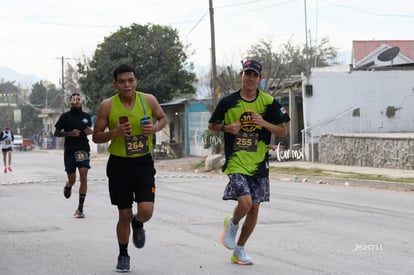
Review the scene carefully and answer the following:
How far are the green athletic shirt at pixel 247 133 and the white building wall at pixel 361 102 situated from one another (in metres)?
21.1

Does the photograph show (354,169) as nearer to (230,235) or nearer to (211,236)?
(211,236)

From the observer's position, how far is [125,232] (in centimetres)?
723

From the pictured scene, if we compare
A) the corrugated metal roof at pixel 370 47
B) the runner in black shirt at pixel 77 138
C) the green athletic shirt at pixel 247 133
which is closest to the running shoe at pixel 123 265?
the green athletic shirt at pixel 247 133

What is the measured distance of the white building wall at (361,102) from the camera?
28.6 metres

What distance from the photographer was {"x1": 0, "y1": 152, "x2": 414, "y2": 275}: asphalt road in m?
7.46

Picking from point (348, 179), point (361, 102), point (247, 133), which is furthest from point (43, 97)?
point (247, 133)

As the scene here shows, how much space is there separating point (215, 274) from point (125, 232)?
3.14 ft

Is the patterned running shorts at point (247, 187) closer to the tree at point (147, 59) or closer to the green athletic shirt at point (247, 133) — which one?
the green athletic shirt at point (247, 133)

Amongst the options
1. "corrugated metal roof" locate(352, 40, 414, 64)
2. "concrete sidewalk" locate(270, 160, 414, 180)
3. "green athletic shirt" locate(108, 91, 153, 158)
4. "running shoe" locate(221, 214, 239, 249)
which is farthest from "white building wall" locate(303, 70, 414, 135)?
"corrugated metal roof" locate(352, 40, 414, 64)

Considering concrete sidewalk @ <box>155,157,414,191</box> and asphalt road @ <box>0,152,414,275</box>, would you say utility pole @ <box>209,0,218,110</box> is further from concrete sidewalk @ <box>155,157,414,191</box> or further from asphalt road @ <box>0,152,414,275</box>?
asphalt road @ <box>0,152,414,275</box>

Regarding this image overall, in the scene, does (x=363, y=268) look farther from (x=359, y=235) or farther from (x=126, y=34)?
(x=126, y=34)

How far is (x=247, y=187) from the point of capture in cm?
734

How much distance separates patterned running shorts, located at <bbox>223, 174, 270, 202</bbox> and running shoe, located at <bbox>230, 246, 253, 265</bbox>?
545 millimetres

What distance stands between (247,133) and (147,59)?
37.7m
